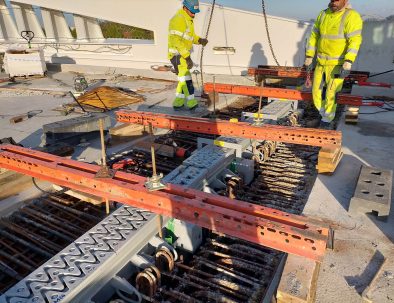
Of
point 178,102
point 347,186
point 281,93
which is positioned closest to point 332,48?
point 281,93

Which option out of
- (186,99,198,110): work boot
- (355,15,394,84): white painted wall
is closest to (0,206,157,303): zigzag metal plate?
(186,99,198,110): work boot

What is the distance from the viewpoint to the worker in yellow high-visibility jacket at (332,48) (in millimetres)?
5074

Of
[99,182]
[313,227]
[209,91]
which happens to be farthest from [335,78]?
[99,182]

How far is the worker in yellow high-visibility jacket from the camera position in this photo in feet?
16.6

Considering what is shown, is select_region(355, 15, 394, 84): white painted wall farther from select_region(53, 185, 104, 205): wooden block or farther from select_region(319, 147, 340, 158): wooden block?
select_region(53, 185, 104, 205): wooden block

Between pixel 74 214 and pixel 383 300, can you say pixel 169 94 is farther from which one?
pixel 383 300

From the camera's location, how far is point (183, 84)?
22.2ft

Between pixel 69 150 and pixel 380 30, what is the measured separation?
8835 millimetres

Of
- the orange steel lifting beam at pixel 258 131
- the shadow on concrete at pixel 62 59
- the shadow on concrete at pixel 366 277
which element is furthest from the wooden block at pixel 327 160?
the shadow on concrete at pixel 62 59

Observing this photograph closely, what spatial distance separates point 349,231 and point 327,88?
326cm

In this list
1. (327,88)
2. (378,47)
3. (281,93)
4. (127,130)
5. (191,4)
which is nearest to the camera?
(327,88)

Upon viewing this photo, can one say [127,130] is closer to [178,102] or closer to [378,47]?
[178,102]

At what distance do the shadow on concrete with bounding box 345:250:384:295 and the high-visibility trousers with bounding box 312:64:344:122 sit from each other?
3419 millimetres

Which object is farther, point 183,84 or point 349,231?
point 183,84
